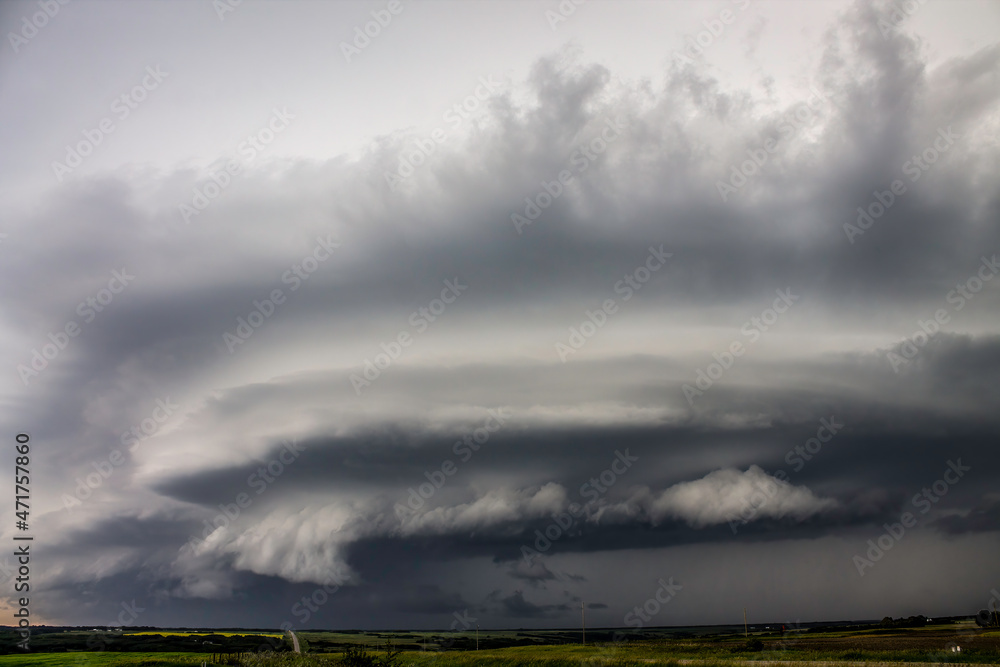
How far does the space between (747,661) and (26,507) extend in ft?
232

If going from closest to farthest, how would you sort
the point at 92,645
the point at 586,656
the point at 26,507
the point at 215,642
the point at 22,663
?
the point at 26,507, the point at 22,663, the point at 586,656, the point at 92,645, the point at 215,642

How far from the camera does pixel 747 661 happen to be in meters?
76.4

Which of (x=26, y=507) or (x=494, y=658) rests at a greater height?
(x=26, y=507)

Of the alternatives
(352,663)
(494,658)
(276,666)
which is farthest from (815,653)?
(276,666)

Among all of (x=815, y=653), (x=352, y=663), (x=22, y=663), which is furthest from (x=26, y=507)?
(x=815, y=653)

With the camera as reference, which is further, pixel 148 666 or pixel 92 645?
pixel 92 645

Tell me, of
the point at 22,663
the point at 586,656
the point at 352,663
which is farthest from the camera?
the point at 586,656

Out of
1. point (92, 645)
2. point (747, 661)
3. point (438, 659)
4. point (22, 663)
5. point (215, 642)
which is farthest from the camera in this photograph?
point (215, 642)

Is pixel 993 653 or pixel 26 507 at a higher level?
pixel 26 507

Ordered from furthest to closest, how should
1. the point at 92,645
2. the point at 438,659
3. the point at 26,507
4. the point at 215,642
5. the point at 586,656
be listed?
the point at 215,642 → the point at 92,645 → the point at 438,659 → the point at 586,656 → the point at 26,507

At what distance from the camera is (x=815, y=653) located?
255ft

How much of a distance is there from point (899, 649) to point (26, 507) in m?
87.6

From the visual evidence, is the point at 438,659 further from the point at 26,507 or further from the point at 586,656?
the point at 26,507

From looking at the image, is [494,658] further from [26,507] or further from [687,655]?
Answer: [26,507]
